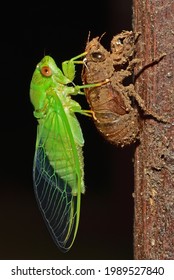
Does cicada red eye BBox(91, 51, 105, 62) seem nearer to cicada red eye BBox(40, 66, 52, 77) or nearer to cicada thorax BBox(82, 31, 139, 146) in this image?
cicada thorax BBox(82, 31, 139, 146)

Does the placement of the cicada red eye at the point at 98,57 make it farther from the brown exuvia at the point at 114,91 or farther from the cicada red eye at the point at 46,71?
the cicada red eye at the point at 46,71

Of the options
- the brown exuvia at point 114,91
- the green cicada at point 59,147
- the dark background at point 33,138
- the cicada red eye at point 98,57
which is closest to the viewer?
the brown exuvia at point 114,91

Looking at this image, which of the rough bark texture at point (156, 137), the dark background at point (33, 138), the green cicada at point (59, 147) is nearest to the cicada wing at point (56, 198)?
the green cicada at point (59, 147)

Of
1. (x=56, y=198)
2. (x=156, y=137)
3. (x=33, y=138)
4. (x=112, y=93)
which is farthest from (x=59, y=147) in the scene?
(x=33, y=138)

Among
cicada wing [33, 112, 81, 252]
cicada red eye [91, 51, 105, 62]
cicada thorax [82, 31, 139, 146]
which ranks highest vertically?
cicada red eye [91, 51, 105, 62]

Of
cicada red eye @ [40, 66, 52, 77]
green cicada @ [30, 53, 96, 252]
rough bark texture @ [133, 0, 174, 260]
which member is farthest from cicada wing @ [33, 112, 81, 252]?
rough bark texture @ [133, 0, 174, 260]

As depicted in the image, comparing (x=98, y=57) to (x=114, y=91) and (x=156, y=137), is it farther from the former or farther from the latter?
(x=156, y=137)
